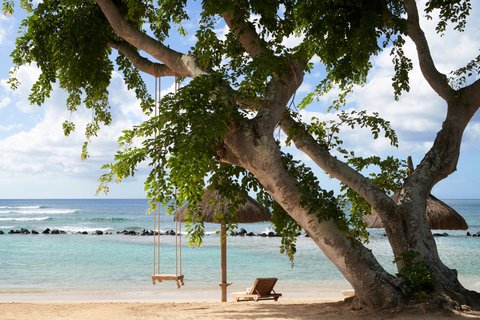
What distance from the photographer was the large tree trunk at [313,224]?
25.6ft

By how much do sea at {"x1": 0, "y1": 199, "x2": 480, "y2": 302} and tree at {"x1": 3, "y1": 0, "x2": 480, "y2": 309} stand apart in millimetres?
4956

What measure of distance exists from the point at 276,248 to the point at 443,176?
22.4 m

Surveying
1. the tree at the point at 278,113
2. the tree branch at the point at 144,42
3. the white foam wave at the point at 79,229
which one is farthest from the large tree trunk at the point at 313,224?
the white foam wave at the point at 79,229

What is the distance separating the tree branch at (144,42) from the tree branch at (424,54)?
11.1 ft

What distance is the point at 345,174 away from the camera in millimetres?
8602

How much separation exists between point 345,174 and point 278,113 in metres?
1.30

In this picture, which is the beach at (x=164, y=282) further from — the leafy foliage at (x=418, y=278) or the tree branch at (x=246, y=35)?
the tree branch at (x=246, y=35)

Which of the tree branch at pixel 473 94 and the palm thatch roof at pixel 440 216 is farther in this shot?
the palm thatch roof at pixel 440 216

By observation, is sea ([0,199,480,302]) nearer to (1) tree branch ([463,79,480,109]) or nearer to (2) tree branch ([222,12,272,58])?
(2) tree branch ([222,12,272,58])

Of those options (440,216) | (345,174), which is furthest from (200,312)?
(440,216)

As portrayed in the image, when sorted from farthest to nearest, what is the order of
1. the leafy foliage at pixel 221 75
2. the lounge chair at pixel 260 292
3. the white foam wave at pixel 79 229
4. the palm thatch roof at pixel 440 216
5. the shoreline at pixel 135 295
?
the white foam wave at pixel 79 229 → the shoreline at pixel 135 295 → the palm thatch roof at pixel 440 216 → the lounge chair at pixel 260 292 → the leafy foliage at pixel 221 75

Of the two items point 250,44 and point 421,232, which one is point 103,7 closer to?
point 250,44

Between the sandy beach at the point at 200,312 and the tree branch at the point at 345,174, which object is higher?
the tree branch at the point at 345,174

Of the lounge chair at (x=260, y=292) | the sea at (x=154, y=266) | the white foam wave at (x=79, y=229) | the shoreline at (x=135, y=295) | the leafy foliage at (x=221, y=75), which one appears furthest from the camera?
the white foam wave at (x=79, y=229)
